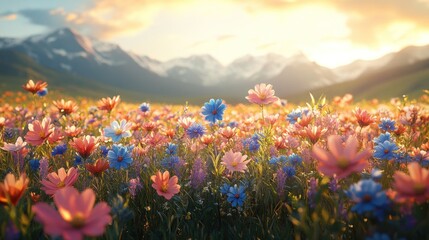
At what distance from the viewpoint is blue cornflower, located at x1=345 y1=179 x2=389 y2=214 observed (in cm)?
170

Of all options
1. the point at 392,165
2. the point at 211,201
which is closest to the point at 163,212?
the point at 211,201

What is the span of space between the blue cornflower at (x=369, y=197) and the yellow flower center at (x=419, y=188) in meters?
0.25

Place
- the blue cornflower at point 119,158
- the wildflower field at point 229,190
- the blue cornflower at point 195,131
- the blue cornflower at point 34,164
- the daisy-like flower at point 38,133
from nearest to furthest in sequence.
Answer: the wildflower field at point 229,190
the daisy-like flower at point 38,133
the blue cornflower at point 119,158
the blue cornflower at point 34,164
the blue cornflower at point 195,131

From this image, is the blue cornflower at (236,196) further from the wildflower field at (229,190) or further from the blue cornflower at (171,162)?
the blue cornflower at (171,162)

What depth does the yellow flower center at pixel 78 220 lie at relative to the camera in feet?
4.59

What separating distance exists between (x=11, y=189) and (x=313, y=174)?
2443mm

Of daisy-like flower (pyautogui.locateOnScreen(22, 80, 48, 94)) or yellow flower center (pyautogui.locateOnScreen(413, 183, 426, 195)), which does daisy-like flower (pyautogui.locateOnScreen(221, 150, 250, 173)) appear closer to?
yellow flower center (pyautogui.locateOnScreen(413, 183, 426, 195))

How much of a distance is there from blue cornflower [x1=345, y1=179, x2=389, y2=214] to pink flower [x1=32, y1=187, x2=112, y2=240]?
1191 millimetres

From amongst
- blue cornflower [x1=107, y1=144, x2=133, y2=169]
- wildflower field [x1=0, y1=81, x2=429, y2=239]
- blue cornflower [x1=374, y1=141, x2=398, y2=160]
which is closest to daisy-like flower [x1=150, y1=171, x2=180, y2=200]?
wildflower field [x1=0, y1=81, x2=429, y2=239]

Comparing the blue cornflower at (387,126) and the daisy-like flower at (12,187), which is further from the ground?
the blue cornflower at (387,126)

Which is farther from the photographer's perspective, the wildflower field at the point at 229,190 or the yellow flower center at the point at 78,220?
the wildflower field at the point at 229,190

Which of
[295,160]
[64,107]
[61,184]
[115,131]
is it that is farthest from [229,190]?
[64,107]

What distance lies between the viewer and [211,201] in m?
3.12

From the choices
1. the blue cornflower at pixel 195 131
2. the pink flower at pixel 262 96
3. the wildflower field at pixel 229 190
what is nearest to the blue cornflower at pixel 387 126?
the wildflower field at pixel 229 190
